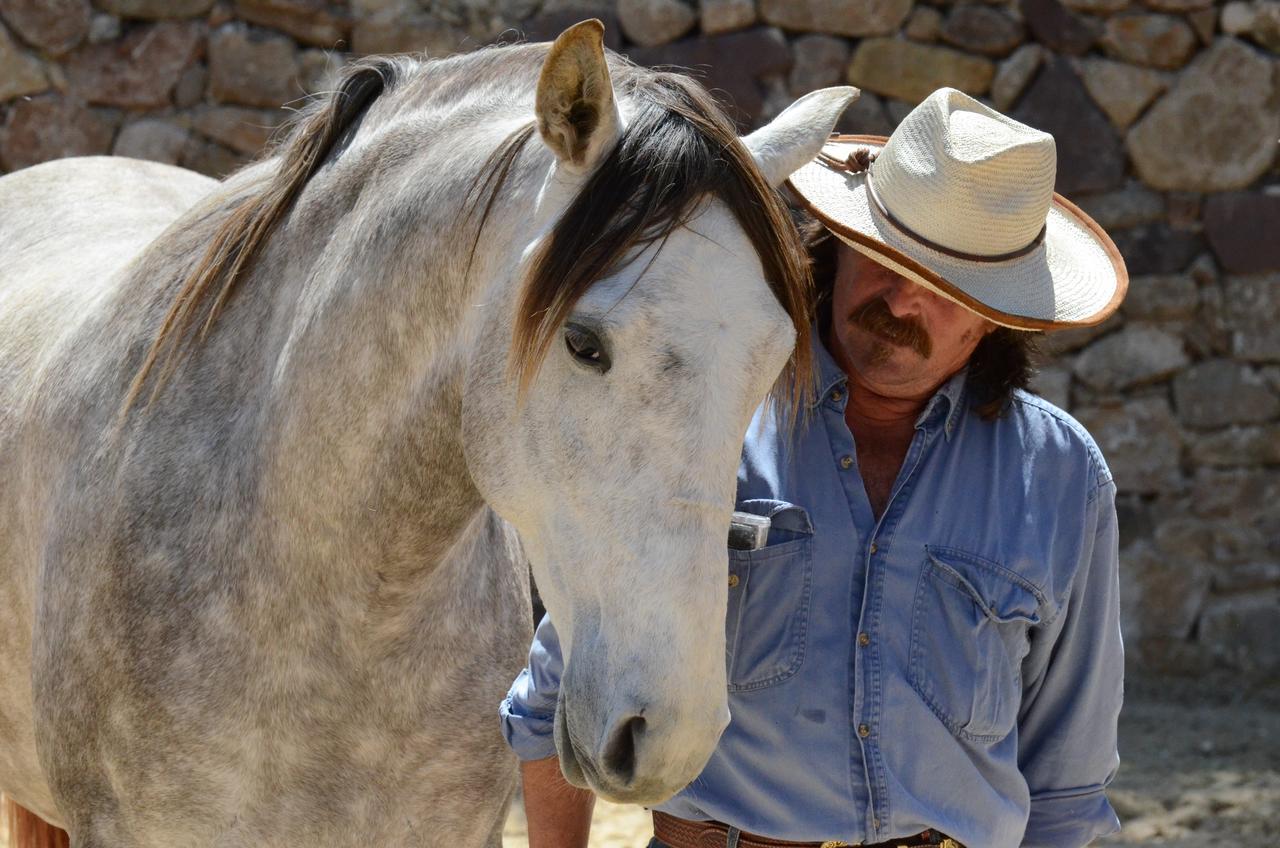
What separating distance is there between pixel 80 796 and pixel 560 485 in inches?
37.7

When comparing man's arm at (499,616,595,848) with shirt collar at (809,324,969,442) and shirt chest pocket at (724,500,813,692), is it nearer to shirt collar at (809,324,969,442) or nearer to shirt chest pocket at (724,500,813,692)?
shirt chest pocket at (724,500,813,692)

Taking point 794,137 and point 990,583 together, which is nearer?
point 794,137

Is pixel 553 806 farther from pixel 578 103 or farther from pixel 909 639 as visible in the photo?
pixel 578 103

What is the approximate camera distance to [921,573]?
5.63 ft

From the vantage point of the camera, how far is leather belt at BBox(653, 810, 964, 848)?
1692mm

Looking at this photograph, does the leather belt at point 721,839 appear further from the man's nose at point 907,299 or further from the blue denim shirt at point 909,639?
the man's nose at point 907,299

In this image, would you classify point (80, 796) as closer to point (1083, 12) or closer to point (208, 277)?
point (208, 277)

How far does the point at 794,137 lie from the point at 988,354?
507 millimetres

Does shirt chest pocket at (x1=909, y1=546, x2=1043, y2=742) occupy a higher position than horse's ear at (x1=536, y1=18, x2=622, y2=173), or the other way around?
horse's ear at (x1=536, y1=18, x2=622, y2=173)

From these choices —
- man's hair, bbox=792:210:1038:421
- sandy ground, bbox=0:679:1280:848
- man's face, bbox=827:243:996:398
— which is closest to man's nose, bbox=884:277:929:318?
man's face, bbox=827:243:996:398

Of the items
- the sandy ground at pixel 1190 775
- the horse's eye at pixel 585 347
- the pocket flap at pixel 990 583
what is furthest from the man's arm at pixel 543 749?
the sandy ground at pixel 1190 775

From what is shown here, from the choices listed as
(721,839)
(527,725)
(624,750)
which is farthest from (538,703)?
(624,750)

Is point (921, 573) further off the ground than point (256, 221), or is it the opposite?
point (256, 221)

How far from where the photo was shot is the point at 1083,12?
15.7 ft
